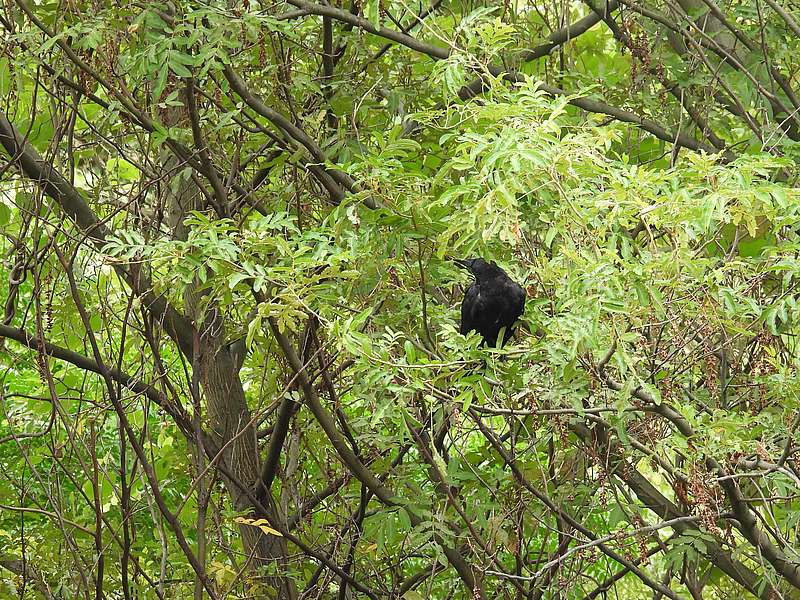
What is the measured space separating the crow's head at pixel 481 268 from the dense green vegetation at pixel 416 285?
0.04 m

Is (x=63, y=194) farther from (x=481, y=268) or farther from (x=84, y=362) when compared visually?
(x=481, y=268)

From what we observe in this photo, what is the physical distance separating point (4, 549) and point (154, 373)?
1395 millimetres

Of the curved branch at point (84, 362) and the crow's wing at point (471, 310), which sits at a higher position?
the curved branch at point (84, 362)

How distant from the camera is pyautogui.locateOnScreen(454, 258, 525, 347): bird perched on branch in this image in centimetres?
270

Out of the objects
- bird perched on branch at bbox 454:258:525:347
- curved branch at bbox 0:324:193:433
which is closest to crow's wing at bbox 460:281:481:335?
bird perched on branch at bbox 454:258:525:347

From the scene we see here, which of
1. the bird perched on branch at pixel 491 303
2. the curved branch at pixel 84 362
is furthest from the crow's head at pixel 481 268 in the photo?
the curved branch at pixel 84 362

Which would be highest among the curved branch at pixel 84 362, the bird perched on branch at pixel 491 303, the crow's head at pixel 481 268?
the curved branch at pixel 84 362

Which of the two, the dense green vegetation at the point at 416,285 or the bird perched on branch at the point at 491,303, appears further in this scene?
the bird perched on branch at the point at 491,303

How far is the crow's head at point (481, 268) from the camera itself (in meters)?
2.75

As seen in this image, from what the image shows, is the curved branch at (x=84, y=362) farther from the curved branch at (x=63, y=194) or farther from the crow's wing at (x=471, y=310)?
the crow's wing at (x=471, y=310)

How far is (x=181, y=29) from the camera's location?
10.2 ft

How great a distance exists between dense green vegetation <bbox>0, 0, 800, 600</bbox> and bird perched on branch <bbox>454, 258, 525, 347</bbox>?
2.5 inches

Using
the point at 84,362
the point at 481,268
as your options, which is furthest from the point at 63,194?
the point at 481,268

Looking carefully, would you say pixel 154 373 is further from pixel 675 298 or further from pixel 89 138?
pixel 675 298
